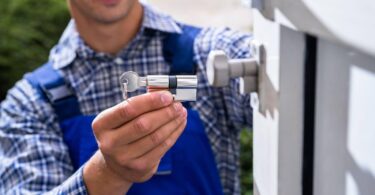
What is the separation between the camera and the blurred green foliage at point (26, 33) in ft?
8.41

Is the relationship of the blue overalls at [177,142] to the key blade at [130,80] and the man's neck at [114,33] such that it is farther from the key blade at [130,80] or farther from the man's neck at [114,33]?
the key blade at [130,80]

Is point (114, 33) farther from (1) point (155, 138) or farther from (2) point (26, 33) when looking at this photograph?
(2) point (26, 33)

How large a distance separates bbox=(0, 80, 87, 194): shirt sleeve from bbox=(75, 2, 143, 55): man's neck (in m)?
0.19

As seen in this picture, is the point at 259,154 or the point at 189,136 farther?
the point at 189,136

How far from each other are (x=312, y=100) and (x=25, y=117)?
3.06ft

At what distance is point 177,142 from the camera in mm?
1368

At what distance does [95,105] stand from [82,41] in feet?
0.56

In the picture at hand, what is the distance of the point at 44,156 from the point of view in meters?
1.39

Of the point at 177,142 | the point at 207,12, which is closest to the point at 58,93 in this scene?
the point at 177,142

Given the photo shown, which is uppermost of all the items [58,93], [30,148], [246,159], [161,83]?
[161,83]

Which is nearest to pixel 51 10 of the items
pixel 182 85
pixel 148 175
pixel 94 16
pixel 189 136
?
pixel 94 16

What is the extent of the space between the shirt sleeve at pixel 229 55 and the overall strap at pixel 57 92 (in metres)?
0.29

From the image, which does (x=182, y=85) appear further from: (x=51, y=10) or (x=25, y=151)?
(x=51, y=10)

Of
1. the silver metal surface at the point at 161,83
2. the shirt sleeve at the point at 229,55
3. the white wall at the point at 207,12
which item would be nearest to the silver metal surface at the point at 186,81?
the silver metal surface at the point at 161,83
